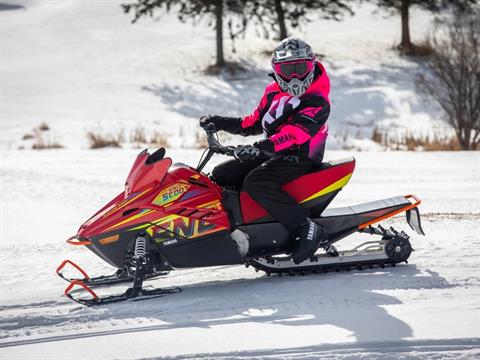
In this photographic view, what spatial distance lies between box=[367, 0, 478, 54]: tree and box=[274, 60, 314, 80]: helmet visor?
19171mm

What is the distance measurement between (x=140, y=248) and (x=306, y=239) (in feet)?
3.80

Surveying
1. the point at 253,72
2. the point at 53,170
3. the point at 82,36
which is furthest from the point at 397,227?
the point at 82,36

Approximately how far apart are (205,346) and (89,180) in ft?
17.4

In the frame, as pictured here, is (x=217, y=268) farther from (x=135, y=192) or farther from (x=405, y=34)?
(x=405, y=34)

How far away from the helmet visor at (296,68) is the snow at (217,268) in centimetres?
145

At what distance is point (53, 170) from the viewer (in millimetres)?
9602

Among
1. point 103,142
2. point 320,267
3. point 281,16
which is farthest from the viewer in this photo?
point 281,16

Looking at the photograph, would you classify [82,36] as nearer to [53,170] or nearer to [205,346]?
[53,170]

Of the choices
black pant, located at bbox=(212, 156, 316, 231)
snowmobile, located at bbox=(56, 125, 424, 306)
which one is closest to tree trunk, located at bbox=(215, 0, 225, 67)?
snowmobile, located at bbox=(56, 125, 424, 306)

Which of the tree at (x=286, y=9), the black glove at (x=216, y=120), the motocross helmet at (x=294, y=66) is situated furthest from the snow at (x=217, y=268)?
the tree at (x=286, y=9)

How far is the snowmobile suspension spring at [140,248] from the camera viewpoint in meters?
4.68

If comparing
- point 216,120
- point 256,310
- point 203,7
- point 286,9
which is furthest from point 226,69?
point 256,310

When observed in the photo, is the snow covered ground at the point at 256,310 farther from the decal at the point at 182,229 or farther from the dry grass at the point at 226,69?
the dry grass at the point at 226,69

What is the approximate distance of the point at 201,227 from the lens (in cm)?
491
